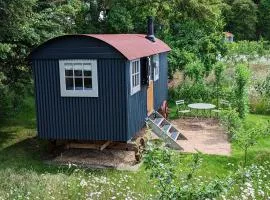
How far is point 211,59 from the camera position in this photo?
22516 millimetres

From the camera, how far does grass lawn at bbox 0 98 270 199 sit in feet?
26.1

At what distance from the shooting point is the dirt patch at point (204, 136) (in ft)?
43.3

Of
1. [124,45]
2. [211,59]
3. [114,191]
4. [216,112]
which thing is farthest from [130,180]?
[211,59]

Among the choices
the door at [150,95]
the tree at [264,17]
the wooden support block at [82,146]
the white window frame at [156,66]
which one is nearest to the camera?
the wooden support block at [82,146]

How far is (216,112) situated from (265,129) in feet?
21.2

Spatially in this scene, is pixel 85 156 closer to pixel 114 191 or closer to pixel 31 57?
pixel 31 57

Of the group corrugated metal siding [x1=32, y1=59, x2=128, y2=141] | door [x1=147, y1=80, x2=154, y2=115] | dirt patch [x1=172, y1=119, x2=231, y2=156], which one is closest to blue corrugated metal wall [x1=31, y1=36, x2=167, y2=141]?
corrugated metal siding [x1=32, y1=59, x2=128, y2=141]

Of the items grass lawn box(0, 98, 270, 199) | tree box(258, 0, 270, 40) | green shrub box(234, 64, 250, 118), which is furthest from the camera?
tree box(258, 0, 270, 40)

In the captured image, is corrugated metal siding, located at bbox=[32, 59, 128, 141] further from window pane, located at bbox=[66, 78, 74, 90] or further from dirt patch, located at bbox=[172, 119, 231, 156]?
dirt patch, located at bbox=[172, 119, 231, 156]

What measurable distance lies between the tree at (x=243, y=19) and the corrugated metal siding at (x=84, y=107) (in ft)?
149

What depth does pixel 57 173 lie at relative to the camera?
420 inches

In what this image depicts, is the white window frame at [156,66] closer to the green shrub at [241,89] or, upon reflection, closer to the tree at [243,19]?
the green shrub at [241,89]

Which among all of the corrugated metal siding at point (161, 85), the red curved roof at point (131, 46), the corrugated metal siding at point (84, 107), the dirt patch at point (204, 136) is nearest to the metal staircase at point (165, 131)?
the dirt patch at point (204, 136)

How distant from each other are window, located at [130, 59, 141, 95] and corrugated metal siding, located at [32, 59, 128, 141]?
25.4 inches
